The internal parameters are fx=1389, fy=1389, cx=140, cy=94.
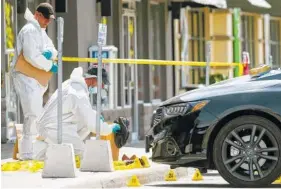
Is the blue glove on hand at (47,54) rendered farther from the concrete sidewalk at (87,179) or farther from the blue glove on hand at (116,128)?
the concrete sidewalk at (87,179)

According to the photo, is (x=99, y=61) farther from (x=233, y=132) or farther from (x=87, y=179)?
(x=233, y=132)

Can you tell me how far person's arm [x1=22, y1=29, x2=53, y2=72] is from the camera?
673 inches

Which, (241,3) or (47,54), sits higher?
(241,3)

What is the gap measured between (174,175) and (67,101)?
1552 millimetres

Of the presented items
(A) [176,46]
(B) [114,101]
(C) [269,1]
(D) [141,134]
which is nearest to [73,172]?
(B) [114,101]

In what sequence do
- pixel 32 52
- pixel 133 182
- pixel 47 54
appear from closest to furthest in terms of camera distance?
1. pixel 133 182
2. pixel 32 52
3. pixel 47 54

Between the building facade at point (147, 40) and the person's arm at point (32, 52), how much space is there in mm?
4376

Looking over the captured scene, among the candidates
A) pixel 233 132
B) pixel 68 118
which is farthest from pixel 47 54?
pixel 233 132

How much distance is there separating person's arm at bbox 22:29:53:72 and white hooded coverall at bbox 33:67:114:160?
1.64 feet

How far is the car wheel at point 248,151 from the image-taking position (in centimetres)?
1420

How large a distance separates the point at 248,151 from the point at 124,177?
1.70 meters

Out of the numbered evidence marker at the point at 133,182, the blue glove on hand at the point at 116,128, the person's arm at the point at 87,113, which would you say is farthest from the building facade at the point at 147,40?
the numbered evidence marker at the point at 133,182

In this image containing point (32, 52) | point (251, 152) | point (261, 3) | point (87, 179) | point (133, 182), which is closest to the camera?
point (251, 152)

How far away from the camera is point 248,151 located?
14.2 m
